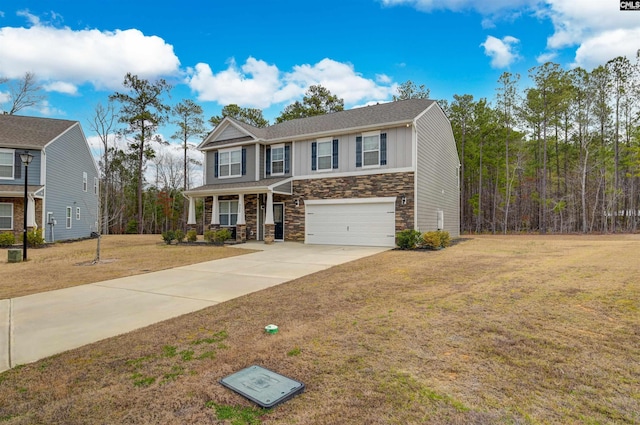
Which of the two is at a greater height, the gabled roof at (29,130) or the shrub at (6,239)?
the gabled roof at (29,130)

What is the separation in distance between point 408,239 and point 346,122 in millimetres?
6799

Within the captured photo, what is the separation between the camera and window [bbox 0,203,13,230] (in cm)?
1811

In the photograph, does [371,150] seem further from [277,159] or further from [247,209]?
[247,209]

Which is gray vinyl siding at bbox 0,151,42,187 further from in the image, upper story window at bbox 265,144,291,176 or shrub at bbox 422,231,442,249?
shrub at bbox 422,231,442,249

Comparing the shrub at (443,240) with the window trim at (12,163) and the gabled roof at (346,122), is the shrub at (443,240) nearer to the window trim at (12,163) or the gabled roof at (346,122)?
the gabled roof at (346,122)

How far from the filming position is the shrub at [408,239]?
1313 centimetres

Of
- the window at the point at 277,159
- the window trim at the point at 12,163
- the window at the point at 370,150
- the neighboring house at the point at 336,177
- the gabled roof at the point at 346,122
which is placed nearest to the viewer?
the neighboring house at the point at 336,177

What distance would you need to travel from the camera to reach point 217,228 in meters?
18.0

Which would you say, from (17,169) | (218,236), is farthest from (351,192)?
(17,169)

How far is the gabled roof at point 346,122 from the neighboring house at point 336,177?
6 cm

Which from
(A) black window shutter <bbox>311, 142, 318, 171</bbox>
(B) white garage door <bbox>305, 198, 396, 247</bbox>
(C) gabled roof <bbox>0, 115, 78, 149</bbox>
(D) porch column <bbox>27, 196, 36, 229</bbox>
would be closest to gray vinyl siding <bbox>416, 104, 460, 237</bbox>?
(B) white garage door <bbox>305, 198, 396, 247</bbox>

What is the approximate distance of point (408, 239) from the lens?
13.1 metres

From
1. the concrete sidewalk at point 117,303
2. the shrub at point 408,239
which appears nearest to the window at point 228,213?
the concrete sidewalk at point 117,303

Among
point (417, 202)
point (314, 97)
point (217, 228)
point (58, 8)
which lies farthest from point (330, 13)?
point (314, 97)
